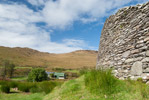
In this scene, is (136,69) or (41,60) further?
(41,60)

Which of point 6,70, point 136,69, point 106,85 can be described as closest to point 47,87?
point 106,85

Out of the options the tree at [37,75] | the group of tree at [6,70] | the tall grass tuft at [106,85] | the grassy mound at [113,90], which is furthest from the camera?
the group of tree at [6,70]

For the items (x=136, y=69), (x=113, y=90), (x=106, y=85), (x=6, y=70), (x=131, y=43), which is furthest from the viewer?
(x=6, y=70)

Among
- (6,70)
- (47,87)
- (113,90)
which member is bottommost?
(6,70)

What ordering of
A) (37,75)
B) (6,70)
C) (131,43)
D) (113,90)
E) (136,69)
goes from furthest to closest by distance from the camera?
(6,70) → (37,75) → (131,43) → (136,69) → (113,90)

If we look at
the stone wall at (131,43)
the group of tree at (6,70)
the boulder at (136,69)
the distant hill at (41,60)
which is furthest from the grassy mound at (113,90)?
the distant hill at (41,60)

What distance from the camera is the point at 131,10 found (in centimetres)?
598

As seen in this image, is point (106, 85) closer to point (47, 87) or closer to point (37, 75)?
point (47, 87)

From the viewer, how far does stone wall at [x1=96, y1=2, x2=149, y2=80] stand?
4.61 m

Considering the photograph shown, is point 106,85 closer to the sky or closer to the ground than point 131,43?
closer to the ground

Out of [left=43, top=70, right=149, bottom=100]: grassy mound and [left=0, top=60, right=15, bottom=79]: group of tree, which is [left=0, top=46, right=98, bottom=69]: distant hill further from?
[left=43, top=70, right=149, bottom=100]: grassy mound

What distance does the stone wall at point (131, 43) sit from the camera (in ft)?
15.1

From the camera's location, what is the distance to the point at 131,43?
5.43 metres

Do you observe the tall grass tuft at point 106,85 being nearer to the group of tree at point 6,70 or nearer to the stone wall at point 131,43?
the stone wall at point 131,43
